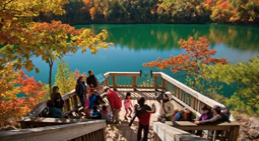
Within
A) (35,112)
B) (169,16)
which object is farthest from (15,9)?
(169,16)

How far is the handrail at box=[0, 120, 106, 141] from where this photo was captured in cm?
171

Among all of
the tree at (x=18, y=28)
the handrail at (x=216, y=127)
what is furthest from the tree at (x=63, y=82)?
the handrail at (x=216, y=127)

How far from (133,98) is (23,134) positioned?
544cm

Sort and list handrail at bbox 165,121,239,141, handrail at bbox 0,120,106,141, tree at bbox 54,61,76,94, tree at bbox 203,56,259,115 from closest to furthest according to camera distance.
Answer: handrail at bbox 0,120,106,141 → handrail at bbox 165,121,239,141 → tree at bbox 203,56,259,115 → tree at bbox 54,61,76,94

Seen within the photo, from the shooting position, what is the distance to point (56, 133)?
2.17 m

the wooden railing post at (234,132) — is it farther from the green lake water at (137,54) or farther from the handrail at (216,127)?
the green lake water at (137,54)

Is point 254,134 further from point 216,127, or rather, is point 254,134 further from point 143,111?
point 143,111

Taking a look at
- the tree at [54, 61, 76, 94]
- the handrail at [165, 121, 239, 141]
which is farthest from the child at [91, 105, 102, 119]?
the tree at [54, 61, 76, 94]

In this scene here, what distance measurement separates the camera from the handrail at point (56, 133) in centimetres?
171

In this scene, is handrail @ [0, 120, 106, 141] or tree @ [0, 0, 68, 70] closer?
handrail @ [0, 120, 106, 141]

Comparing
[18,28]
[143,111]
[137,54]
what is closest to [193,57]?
[143,111]

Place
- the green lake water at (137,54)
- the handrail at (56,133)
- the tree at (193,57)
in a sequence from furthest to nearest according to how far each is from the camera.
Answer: the green lake water at (137,54) → the tree at (193,57) → the handrail at (56,133)

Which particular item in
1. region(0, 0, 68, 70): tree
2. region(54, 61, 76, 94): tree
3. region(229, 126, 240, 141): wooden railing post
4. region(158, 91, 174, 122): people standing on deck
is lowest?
region(54, 61, 76, 94): tree

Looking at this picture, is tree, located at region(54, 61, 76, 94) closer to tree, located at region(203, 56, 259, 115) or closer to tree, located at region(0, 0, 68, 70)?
tree, located at region(203, 56, 259, 115)
